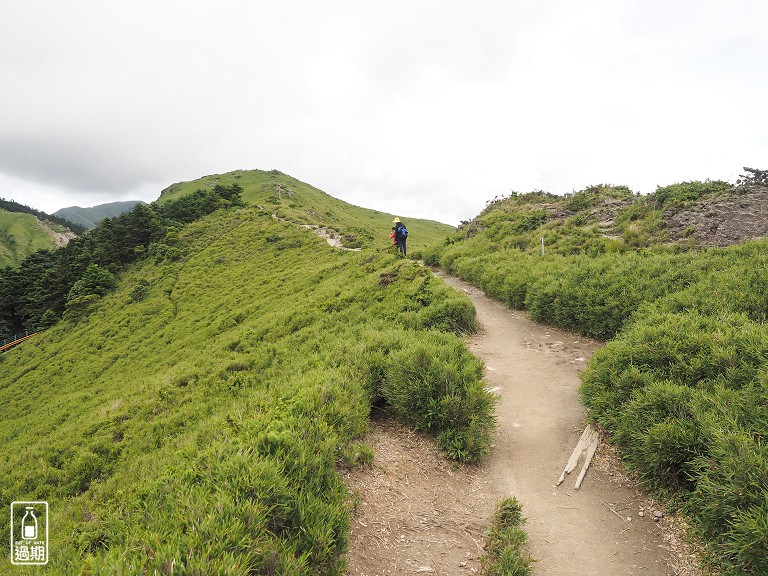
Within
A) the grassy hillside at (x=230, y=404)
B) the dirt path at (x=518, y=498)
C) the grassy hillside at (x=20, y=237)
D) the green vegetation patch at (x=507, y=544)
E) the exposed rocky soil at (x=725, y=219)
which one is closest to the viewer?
the grassy hillside at (x=230, y=404)

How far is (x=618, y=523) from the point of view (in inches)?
212

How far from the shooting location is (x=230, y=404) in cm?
1287

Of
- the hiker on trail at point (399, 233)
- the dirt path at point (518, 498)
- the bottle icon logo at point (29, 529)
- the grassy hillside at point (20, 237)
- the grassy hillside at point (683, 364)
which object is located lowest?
the bottle icon logo at point (29, 529)

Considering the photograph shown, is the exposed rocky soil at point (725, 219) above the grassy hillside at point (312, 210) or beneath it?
beneath

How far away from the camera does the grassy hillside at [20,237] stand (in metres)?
133

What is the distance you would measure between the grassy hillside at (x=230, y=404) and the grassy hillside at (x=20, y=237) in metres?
131

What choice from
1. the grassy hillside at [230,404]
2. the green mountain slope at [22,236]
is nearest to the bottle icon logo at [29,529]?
the grassy hillside at [230,404]

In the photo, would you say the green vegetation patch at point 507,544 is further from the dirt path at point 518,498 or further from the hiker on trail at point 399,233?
the hiker on trail at point 399,233

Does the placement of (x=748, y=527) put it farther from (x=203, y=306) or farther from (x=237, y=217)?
(x=237, y=217)

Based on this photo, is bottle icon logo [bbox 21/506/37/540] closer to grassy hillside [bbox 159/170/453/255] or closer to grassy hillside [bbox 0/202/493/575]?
grassy hillside [bbox 0/202/493/575]

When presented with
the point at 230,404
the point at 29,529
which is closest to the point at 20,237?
the point at 230,404

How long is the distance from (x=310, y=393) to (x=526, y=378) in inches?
230

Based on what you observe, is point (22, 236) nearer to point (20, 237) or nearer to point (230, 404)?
point (20, 237)

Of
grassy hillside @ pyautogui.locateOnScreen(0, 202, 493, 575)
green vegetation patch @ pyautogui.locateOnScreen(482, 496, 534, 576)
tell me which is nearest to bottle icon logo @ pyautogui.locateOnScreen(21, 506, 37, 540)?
grassy hillside @ pyautogui.locateOnScreen(0, 202, 493, 575)
